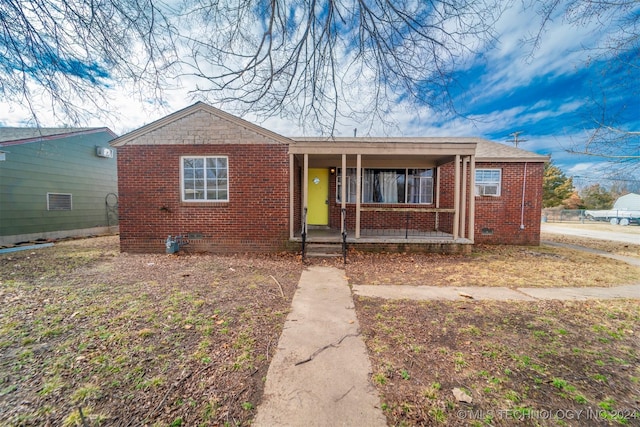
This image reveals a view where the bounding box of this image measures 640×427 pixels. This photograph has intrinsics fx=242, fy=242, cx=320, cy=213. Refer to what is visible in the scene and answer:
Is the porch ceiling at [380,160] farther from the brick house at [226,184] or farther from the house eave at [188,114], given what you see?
the house eave at [188,114]

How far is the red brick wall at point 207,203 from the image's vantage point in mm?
7129

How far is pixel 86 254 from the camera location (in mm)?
7008

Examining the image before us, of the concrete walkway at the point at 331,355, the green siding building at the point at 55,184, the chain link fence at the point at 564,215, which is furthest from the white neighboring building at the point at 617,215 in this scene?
the green siding building at the point at 55,184

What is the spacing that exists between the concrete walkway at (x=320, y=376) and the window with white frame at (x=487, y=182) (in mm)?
8378

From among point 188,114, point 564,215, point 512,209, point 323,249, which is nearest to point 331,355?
point 323,249

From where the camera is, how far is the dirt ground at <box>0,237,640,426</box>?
70.1 inches

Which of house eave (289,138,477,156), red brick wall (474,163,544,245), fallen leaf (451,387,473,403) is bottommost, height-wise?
fallen leaf (451,387,473,403)

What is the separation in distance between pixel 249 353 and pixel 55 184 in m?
13.0

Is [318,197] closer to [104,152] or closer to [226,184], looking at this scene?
[226,184]

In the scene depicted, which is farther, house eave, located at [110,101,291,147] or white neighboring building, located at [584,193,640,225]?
white neighboring building, located at [584,193,640,225]

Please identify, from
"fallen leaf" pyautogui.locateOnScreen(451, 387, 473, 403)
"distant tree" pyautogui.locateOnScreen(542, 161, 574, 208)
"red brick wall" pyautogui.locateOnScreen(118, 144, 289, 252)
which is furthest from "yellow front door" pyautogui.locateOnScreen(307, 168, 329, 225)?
"distant tree" pyautogui.locateOnScreen(542, 161, 574, 208)

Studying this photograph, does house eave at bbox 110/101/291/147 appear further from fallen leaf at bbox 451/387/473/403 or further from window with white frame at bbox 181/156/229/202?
fallen leaf at bbox 451/387/473/403

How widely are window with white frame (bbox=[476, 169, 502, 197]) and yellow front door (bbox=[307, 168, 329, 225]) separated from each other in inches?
229

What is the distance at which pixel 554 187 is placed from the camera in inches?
1233
